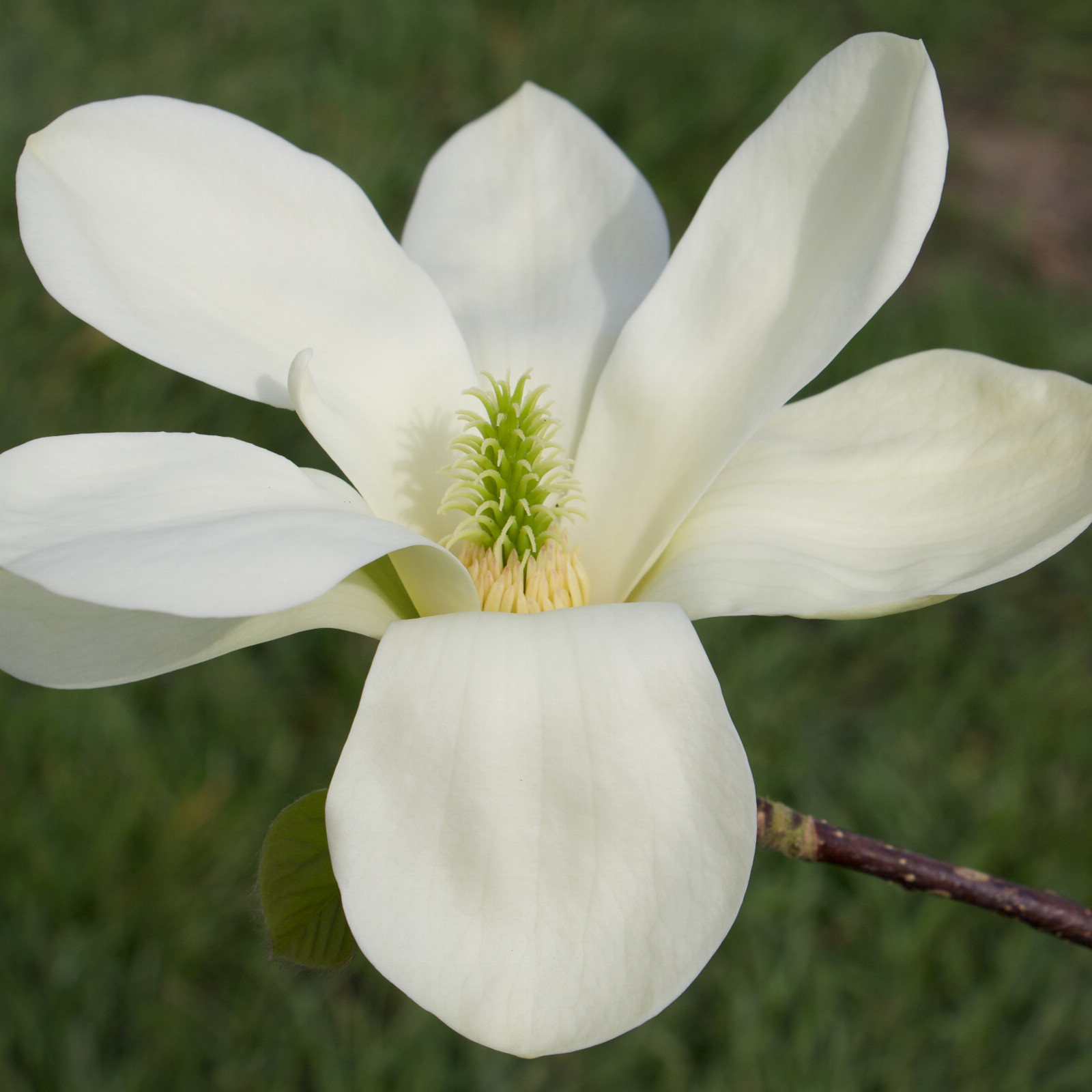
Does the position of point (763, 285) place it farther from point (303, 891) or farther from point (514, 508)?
point (303, 891)

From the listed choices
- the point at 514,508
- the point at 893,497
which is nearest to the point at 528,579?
the point at 514,508

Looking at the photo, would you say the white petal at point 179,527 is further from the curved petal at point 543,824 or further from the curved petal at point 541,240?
the curved petal at point 541,240

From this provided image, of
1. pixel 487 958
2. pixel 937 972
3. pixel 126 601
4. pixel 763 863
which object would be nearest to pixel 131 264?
pixel 126 601

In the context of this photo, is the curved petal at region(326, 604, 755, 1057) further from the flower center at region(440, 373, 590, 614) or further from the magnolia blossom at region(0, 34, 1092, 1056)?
the flower center at region(440, 373, 590, 614)

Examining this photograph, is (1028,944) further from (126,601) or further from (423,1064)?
(126,601)

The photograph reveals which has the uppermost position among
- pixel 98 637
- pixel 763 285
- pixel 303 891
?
pixel 763 285

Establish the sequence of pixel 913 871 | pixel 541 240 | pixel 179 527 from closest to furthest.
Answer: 1. pixel 179 527
2. pixel 913 871
3. pixel 541 240

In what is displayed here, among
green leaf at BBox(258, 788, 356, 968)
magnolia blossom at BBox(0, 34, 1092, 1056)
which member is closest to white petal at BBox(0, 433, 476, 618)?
magnolia blossom at BBox(0, 34, 1092, 1056)

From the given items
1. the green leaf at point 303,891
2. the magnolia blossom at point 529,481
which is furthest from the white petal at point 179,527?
the green leaf at point 303,891
